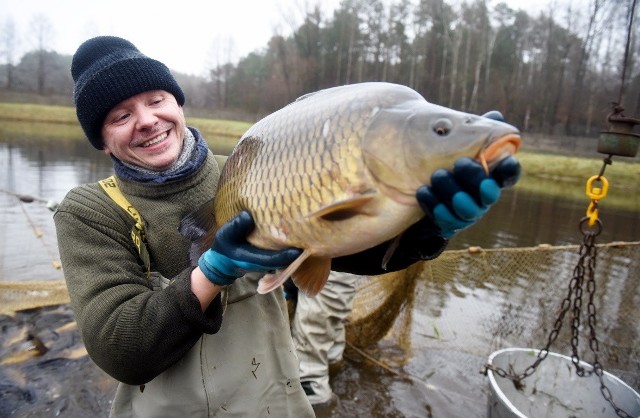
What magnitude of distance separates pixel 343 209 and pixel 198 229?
66 centimetres

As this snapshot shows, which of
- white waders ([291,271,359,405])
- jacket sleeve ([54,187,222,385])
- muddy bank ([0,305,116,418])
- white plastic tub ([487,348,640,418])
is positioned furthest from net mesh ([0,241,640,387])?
jacket sleeve ([54,187,222,385])

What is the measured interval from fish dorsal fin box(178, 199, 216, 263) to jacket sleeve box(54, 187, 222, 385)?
179 millimetres

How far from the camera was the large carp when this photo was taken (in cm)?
115

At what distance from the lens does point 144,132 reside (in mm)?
1731

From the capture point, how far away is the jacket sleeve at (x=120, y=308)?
1.42 m

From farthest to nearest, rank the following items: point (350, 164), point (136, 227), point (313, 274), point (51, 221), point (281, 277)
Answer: point (51, 221)
point (136, 227)
point (313, 274)
point (281, 277)
point (350, 164)

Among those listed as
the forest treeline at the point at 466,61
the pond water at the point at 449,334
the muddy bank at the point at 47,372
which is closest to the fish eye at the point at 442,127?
the pond water at the point at 449,334

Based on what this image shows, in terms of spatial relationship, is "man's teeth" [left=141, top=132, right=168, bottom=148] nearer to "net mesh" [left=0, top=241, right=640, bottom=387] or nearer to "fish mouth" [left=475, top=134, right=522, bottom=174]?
"fish mouth" [left=475, top=134, right=522, bottom=174]

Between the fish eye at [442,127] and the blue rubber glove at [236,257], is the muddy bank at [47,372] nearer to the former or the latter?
the blue rubber glove at [236,257]

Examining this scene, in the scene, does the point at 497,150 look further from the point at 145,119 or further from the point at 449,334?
the point at 449,334

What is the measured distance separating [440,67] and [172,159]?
34.9m

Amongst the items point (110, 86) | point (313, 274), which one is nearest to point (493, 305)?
point (313, 274)

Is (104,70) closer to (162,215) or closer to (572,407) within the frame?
(162,215)

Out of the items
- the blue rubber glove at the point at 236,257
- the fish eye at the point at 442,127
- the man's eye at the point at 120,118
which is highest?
the fish eye at the point at 442,127
